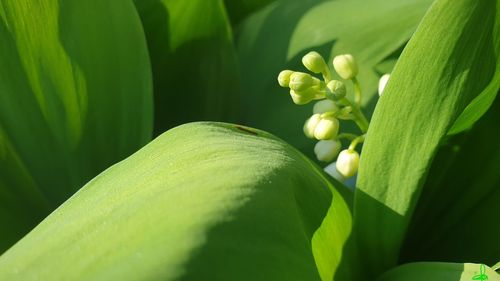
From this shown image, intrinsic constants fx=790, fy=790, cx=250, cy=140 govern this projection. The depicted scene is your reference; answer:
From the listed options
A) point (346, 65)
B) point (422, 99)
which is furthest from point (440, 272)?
point (346, 65)

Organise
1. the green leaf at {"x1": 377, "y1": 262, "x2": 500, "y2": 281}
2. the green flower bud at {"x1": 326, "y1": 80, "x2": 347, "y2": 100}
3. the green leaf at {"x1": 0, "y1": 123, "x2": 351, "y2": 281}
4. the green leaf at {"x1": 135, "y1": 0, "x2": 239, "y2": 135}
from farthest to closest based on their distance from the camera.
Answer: the green leaf at {"x1": 135, "y1": 0, "x2": 239, "y2": 135} → the green flower bud at {"x1": 326, "y1": 80, "x2": 347, "y2": 100} → the green leaf at {"x1": 377, "y1": 262, "x2": 500, "y2": 281} → the green leaf at {"x1": 0, "y1": 123, "x2": 351, "y2": 281}

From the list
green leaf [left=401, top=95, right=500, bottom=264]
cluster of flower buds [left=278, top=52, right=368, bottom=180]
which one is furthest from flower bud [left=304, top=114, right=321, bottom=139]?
green leaf [left=401, top=95, right=500, bottom=264]

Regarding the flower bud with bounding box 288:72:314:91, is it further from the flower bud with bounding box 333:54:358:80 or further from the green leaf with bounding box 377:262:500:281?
the green leaf with bounding box 377:262:500:281

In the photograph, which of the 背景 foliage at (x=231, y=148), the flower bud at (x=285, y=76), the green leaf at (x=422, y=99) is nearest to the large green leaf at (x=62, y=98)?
the 背景 foliage at (x=231, y=148)

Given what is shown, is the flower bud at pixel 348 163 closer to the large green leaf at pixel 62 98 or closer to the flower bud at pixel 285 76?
the flower bud at pixel 285 76

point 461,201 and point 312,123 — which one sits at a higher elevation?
point 312,123

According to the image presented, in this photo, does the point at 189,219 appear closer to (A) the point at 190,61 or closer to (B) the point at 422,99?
(B) the point at 422,99
